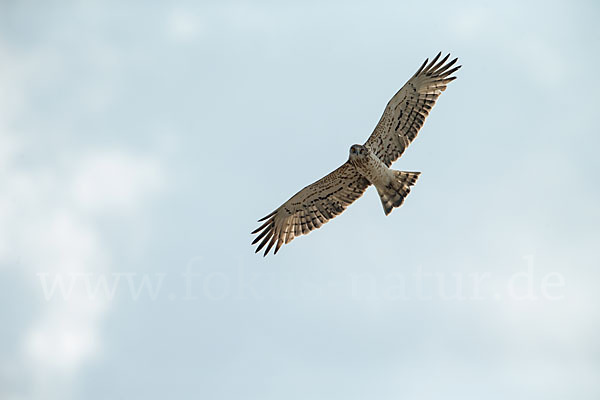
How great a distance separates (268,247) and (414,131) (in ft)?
11.7

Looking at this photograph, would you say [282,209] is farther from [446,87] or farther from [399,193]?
[446,87]

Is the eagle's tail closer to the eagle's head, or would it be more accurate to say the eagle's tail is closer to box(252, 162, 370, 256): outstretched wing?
box(252, 162, 370, 256): outstretched wing

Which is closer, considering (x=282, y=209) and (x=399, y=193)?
(x=399, y=193)

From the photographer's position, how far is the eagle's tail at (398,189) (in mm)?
10750

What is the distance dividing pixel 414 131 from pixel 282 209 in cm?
293

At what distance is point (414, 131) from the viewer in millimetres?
11008

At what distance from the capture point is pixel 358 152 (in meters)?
10.5

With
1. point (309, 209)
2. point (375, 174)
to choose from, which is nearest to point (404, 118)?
point (375, 174)

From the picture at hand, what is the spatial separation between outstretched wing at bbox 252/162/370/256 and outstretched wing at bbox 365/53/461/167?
0.69 meters

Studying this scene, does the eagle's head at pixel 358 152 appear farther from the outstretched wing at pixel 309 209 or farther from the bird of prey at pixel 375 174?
the outstretched wing at pixel 309 209

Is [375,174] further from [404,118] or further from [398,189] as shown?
[404,118]

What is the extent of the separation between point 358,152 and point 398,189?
41.9 inches

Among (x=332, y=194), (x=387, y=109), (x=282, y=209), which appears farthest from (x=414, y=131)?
(x=282, y=209)

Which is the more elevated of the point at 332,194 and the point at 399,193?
the point at 332,194
